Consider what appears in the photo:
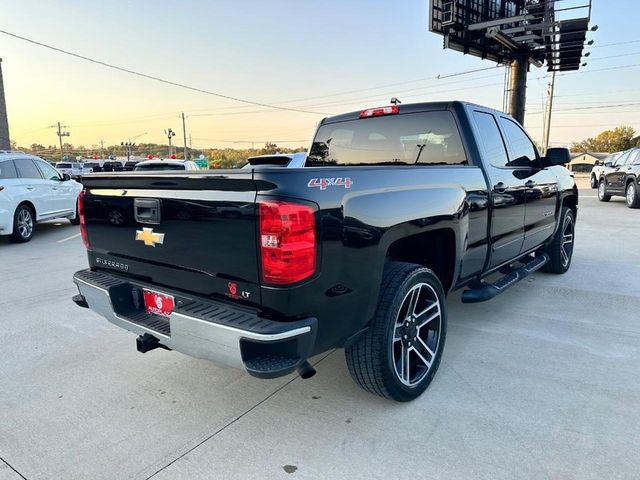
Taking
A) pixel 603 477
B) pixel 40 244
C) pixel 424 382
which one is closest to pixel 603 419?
pixel 603 477

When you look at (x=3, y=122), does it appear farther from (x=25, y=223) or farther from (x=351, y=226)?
(x=351, y=226)

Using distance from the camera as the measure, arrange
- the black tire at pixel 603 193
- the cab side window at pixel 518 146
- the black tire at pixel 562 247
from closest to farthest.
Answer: the cab side window at pixel 518 146
the black tire at pixel 562 247
the black tire at pixel 603 193

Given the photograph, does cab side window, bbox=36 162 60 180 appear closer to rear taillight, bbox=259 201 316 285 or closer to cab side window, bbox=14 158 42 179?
cab side window, bbox=14 158 42 179

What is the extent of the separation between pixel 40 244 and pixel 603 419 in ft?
30.0

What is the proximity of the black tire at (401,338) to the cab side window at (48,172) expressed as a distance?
9.11 meters

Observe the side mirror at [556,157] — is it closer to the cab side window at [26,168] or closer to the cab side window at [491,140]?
the cab side window at [491,140]

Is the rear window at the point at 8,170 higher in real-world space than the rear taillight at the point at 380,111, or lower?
lower

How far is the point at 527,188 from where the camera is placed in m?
4.31

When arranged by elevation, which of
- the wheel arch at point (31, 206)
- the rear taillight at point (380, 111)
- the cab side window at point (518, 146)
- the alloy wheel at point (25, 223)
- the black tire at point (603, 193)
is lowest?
the black tire at point (603, 193)

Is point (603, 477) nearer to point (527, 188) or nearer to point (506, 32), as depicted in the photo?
point (527, 188)

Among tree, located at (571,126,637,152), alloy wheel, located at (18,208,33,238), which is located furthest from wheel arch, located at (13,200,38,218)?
tree, located at (571,126,637,152)

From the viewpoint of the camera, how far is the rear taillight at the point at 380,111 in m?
3.86

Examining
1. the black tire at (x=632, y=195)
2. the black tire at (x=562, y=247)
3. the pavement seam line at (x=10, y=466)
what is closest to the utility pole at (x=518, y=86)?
the black tire at (x=632, y=195)

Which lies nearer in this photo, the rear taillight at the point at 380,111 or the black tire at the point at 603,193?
the rear taillight at the point at 380,111
